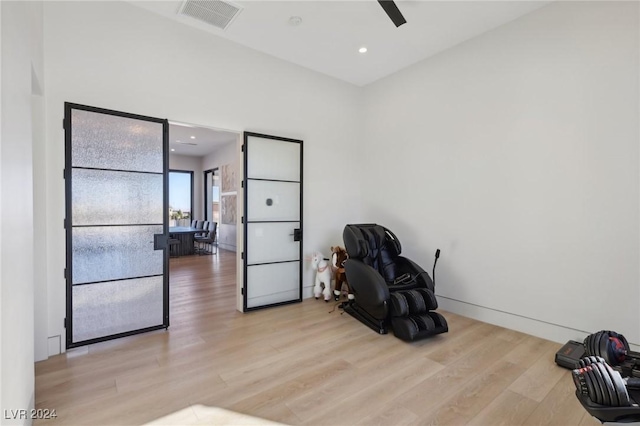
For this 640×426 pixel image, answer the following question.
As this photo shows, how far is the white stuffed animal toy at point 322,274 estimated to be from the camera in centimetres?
454

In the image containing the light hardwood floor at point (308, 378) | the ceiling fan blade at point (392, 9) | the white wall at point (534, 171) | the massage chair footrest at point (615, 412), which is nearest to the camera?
the massage chair footrest at point (615, 412)

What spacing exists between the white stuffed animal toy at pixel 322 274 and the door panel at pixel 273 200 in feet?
2.33

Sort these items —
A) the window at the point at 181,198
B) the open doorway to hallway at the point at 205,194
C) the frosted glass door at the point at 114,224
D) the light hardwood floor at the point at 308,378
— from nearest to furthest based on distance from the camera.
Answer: the light hardwood floor at the point at 308,378
the frosted glass door at the point at 114,224
the open doorway to hallway at the point at 205,194
the window at the point at 181,198

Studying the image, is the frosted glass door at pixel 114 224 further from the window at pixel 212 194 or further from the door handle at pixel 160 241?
the window at pixel 212 194

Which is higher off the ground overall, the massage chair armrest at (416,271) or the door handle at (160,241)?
the door handle at (160,241)

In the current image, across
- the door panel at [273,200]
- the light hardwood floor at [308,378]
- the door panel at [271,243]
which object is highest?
the door panel at [273,200]

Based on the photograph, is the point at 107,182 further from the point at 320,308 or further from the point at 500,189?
the point at 500,189

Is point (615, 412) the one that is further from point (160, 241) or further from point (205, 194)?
point (205, 194)

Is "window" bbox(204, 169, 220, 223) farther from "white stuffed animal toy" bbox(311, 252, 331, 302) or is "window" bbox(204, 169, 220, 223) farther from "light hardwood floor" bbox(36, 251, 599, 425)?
"light hardwood floor" bbox(36, 251, 599, 425)

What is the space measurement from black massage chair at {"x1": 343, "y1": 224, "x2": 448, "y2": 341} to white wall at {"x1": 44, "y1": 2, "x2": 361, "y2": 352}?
1104 millimetres

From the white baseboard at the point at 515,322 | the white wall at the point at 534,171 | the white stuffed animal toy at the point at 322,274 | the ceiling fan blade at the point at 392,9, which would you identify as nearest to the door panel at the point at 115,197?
the white stuffed animal toy at the point at 322,274

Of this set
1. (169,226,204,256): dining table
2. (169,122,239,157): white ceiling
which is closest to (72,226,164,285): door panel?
(169,122,239,157): white ceiling

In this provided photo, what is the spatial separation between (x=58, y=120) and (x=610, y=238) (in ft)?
17.9

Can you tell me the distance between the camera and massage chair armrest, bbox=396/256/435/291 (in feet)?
11.8
